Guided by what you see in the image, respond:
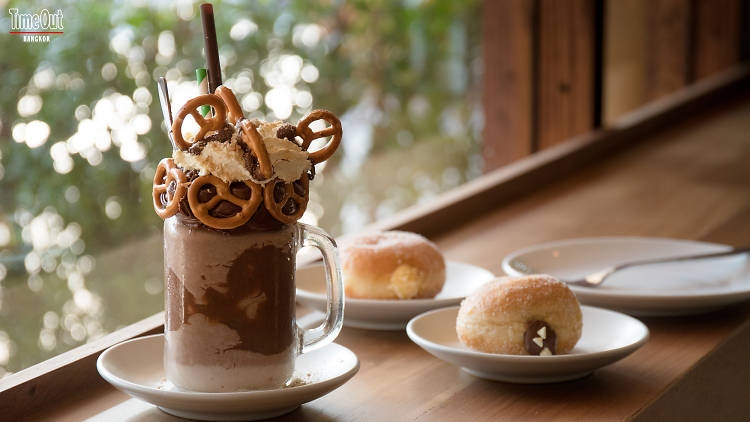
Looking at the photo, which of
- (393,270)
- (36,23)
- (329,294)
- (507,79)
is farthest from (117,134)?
(329,294)

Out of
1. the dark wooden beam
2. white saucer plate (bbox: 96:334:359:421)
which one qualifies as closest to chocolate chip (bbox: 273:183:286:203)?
white saucer plate (bbox: 96:334:359:421)

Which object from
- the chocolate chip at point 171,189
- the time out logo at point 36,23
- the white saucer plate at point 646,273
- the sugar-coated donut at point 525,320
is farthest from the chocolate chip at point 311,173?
the time out logo at point 36,23

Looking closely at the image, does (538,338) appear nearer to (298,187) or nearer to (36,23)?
(298,187)

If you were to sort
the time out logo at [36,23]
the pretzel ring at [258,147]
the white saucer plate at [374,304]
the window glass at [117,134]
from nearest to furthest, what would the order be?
1. the pretzel ring at [258,147]
2. the white saucer plate at [374,304]
3. the time out logo at [36,23]
4. the window glass at [117,134]

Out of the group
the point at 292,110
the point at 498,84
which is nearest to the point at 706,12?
the point at 498,84

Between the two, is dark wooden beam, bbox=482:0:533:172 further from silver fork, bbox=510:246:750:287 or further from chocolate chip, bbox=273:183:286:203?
chocolate chip, bbox=273:183:286:203

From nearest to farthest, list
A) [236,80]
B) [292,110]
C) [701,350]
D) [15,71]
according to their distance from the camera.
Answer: [701,350]
[15,71]
[236,80]
[292,110]

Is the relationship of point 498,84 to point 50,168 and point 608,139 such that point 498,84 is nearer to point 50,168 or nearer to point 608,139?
point 608,139

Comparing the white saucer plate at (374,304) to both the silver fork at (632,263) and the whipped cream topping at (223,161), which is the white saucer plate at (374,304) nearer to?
the silver fork at (632,263)
